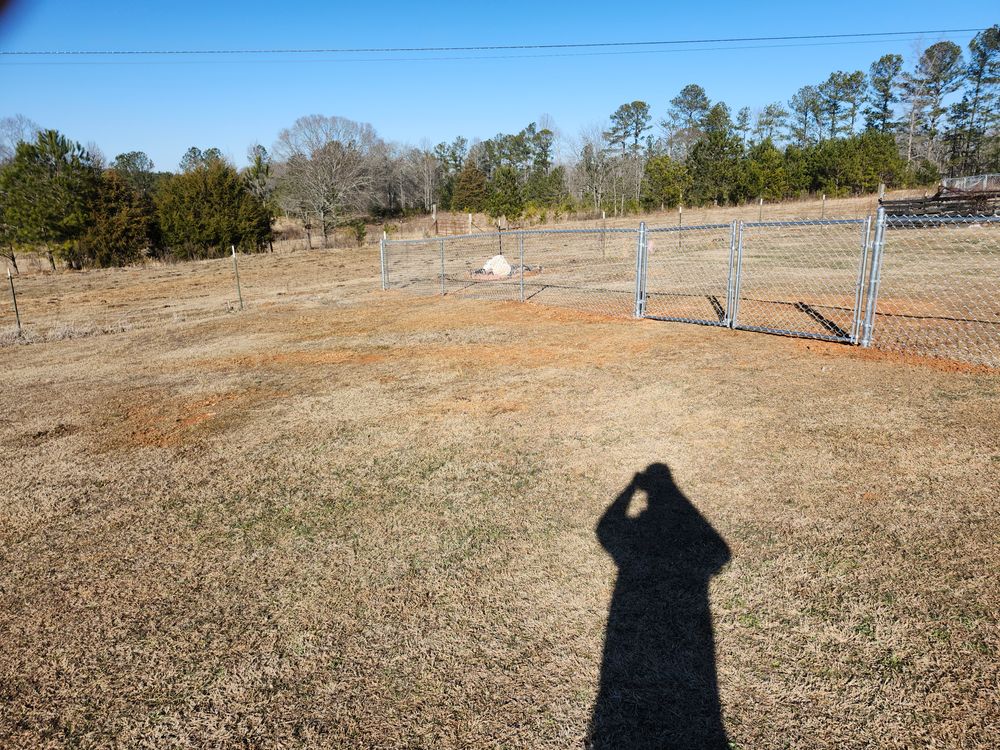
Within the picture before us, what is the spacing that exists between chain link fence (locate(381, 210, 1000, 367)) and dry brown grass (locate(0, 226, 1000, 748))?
1903 mm

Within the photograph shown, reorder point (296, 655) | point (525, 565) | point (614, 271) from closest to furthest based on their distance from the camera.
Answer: point (296, 655) < point (525, 565) < point (614, 271)

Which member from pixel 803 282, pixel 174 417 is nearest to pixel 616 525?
pixel 174 417

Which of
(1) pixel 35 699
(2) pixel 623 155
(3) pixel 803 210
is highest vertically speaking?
(2) pixel 623 155

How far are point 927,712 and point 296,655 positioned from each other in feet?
8.61

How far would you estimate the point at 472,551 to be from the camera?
3588 mm

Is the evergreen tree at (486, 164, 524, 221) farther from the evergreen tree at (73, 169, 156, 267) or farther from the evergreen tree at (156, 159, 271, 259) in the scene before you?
the evergreen tree at (73, 169, 156, 267)

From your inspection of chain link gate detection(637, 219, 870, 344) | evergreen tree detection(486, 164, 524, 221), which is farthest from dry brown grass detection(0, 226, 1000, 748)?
evergreen tree detection(486, 164, 524, 221)

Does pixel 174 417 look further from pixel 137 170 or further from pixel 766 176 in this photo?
pixel 137 170

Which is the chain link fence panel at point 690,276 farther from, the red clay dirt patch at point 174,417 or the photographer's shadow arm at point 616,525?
the red clay dirt patch at point 174,417

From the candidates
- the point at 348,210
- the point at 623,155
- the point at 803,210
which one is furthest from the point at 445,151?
the point at 803,210

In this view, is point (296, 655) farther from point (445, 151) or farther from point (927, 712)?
point (445, 151)

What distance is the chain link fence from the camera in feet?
27.5

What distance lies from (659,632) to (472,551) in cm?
121

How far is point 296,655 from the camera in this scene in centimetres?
277
